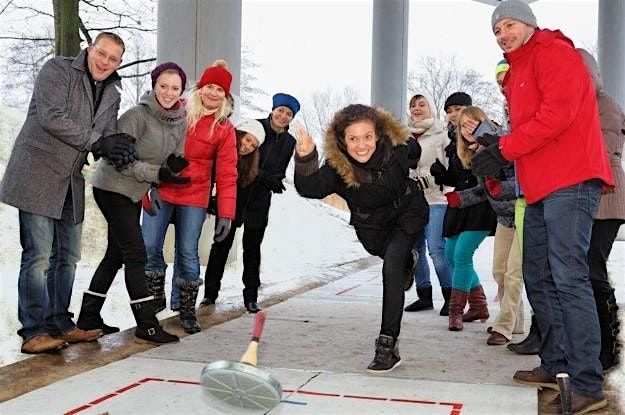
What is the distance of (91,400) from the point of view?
325cm

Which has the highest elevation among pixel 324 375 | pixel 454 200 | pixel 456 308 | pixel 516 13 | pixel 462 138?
pixel 516 13

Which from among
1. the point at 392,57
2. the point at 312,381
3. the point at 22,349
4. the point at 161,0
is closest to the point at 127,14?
the point at 161,0

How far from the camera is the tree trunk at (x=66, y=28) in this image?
29.9 feet

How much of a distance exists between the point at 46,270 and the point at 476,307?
9.42ft

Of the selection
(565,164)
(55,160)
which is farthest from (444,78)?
(565,164)

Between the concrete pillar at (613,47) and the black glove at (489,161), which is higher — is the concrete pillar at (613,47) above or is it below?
above

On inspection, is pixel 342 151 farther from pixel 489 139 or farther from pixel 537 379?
pixel 537 379

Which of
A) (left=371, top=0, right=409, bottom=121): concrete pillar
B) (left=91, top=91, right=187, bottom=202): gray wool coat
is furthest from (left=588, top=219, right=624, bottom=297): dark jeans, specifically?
(left=371, top=0, right=409, bottom=121): concrete pillar

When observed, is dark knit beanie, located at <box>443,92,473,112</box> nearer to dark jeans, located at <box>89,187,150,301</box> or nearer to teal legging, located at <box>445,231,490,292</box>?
teal legging, located at <box>445,231,490,292</box>

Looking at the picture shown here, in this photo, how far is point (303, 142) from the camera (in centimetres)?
377

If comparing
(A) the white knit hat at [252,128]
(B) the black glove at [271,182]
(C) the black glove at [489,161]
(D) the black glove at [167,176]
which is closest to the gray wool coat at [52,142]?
(D) the black glove at [167,176]

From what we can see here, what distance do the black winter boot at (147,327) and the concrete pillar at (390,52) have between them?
12082 millimetres

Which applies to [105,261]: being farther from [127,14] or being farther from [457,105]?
[127,14]

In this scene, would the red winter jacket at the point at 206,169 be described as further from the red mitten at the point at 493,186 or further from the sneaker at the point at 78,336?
Result: the red mitten at the point at 493,186
